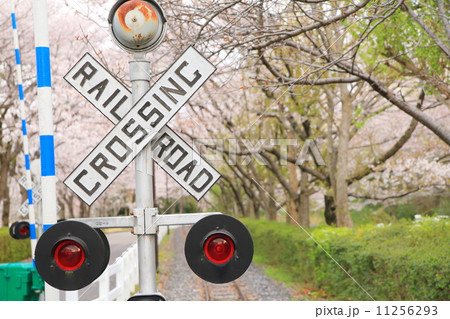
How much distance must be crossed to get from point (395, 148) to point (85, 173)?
13.0 meters

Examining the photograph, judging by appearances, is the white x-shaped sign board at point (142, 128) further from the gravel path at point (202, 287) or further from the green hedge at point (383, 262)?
the gravel path at point (202, 287)

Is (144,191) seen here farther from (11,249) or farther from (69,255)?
(11,249)

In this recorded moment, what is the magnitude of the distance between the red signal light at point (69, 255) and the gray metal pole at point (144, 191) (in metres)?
0.35

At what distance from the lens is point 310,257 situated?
12.2m

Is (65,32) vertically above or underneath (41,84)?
above

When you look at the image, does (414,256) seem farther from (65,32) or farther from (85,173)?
(65,32)

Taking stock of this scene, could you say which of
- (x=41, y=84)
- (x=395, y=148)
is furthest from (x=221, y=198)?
(x=41, y=84)

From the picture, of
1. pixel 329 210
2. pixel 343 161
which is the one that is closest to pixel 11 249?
pixel 329 210

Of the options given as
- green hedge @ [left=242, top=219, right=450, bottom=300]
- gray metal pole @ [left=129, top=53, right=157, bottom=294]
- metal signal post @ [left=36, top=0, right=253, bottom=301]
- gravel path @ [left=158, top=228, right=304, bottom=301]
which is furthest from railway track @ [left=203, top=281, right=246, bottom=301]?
metal signal post @ [left=36, top=0, right=253, bottom=301]

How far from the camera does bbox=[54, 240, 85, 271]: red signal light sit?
7.76 feet

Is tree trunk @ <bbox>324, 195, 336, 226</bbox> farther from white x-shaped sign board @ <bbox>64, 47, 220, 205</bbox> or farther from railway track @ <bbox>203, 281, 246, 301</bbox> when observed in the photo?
white x-shaped sign board @ <bbox>64, 47, 220, 205</bbox>

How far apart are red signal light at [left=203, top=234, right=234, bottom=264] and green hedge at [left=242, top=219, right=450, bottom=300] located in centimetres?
A: 498

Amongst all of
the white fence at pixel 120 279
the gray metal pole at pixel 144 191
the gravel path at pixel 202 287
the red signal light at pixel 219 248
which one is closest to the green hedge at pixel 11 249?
the gravel path at pixel 202 287

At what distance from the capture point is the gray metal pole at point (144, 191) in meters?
2.62
